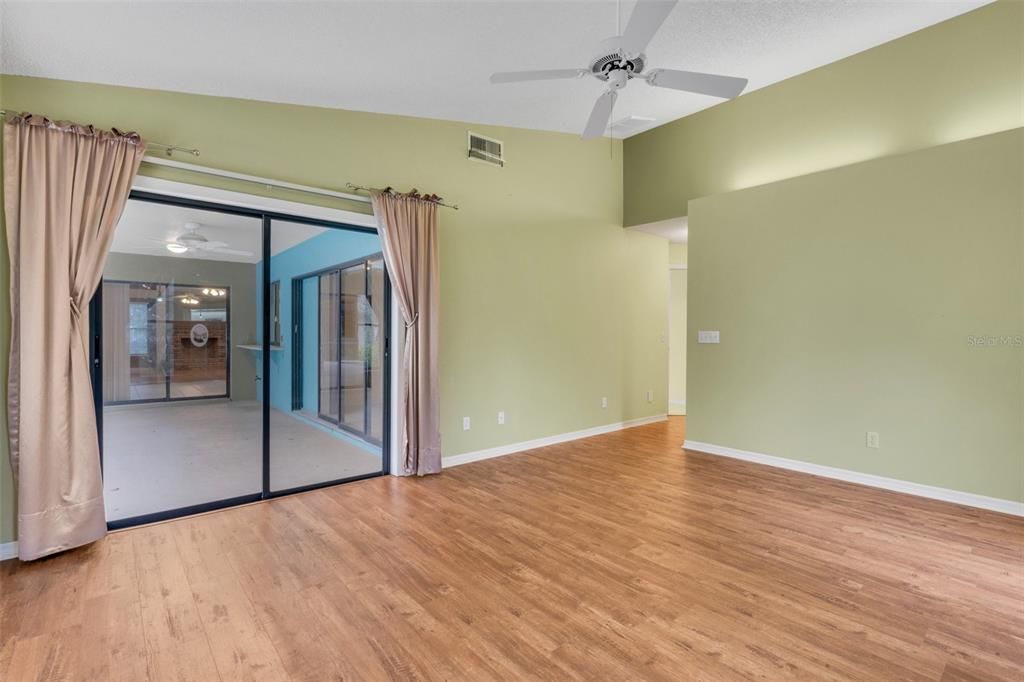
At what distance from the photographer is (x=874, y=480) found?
13.3 ft

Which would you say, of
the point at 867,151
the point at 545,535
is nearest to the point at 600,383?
the point at 545,535

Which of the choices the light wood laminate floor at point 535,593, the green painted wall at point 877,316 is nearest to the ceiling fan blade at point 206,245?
the light wood laminate floor at point 535,593

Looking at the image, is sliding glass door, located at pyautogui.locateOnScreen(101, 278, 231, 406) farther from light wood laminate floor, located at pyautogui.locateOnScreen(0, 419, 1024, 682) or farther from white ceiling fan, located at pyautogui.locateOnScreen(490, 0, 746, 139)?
white ceiling fan, located at pyautogui.locateOnScreen(490, 0, 746, 139)

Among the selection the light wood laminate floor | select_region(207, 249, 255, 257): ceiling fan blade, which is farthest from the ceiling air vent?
the light wood laminate floor

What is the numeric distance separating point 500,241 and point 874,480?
4.16 m

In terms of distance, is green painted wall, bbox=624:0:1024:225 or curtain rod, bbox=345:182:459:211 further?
curtain rod, bbox=345:182:459:211

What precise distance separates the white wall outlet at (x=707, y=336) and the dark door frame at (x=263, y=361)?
3460 millimetres

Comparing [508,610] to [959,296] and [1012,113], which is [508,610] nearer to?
[959,296]

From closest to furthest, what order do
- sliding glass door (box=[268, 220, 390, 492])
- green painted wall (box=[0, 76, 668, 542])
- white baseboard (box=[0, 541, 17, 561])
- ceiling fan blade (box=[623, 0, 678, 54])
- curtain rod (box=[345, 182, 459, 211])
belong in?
ceiling fan blade (box=[623, 0, 678, 54]), white baseboard (box=[0, 541, 17, 561]), green painted wall (box=[0, 76, 668, 542]), curtain rod (box=[345, 182, 459, 211]), sliding glass door (box=[268, 220, 390, 492])

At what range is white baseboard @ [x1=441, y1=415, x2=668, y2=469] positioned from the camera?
470 cm

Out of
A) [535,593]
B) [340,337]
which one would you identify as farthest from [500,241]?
[535,593]

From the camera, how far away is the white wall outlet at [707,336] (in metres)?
5.16

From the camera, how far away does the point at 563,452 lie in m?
5.14

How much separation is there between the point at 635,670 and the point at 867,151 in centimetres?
484
